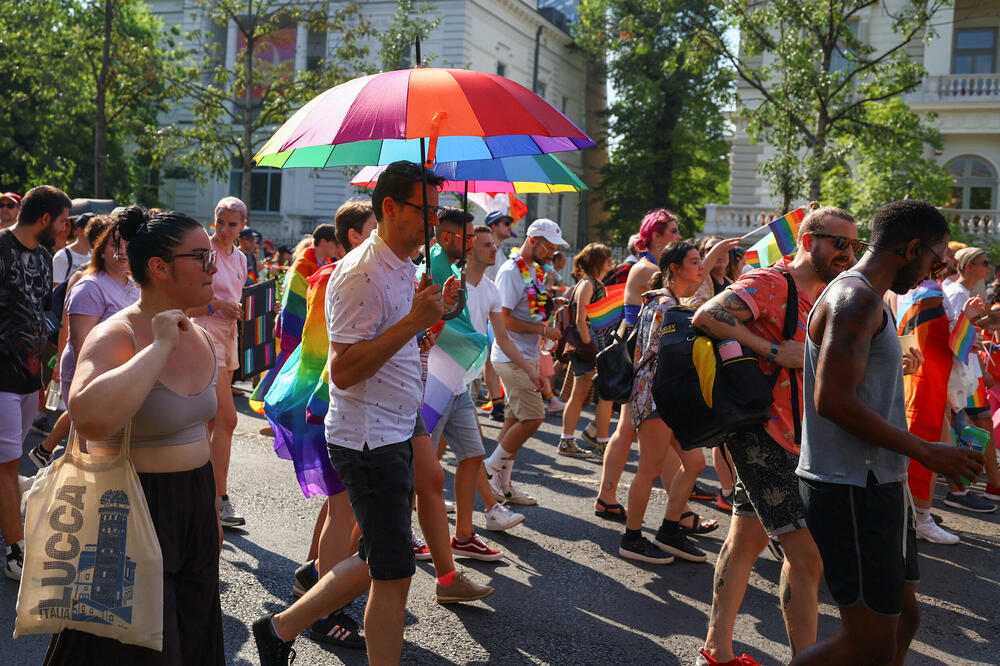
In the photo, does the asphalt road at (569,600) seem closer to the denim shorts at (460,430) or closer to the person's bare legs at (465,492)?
the person's bare legs at (465,492)

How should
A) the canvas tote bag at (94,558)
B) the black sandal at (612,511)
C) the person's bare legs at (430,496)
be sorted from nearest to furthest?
the canvas tote bag at (94,558) → the person's bare legs at (430,496) → the black sandal at (612,511)

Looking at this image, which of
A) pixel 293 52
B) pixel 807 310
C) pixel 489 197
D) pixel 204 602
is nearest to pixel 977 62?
pixel 293 52

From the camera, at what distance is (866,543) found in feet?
9.91

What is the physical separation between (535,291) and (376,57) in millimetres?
26841

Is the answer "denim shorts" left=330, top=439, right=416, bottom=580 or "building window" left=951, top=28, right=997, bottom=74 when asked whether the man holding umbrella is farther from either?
"building window" left=951, top=28, right=997, bottom=74

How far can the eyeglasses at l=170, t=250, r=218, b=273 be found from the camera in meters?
2.84

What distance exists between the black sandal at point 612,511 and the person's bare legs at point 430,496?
2207mm

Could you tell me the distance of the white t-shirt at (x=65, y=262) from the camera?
25.6ft

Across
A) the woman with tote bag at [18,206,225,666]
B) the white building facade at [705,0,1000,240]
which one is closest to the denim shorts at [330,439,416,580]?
the woman with tote bag at [18,206,225,666]

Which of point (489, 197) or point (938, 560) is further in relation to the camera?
point (489, 197)

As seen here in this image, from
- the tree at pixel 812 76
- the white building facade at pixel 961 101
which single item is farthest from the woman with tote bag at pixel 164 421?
the white building facade at pixel 961 101

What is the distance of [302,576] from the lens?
4711mm

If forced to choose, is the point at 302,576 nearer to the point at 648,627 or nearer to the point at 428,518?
the point at 428,518

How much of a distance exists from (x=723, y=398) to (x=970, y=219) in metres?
26.8
